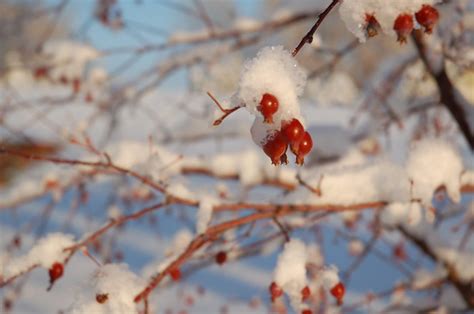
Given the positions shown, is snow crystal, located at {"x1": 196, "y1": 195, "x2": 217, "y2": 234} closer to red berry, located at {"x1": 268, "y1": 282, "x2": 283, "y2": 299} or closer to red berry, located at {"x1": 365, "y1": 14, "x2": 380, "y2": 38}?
red berry, located at {"x1": 268, "y1": 282, "x2": 283, "y2": 299}

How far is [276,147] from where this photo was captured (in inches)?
27.5

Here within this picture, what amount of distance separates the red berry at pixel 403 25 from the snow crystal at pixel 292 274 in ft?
1.76

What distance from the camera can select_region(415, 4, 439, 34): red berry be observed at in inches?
31.2

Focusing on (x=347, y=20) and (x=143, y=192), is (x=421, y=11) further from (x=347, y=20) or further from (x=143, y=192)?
(x=143, y=192)

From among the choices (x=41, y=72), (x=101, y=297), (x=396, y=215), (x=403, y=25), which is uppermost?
(x=41, y=72)

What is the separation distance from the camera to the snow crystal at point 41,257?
1155mm

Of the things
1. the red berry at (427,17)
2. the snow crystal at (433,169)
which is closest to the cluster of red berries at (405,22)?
the red berry at (427,17)

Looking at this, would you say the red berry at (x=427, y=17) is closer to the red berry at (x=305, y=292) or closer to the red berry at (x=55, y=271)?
the red berry at (x=305, y=292)

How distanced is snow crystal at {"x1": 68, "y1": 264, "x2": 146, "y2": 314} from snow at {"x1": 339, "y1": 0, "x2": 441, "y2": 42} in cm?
58

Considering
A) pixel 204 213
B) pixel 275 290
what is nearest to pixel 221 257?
pixel 204 213

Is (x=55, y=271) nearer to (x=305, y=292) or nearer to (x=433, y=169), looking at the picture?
(x=305, y=292)

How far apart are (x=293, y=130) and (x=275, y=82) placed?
0.24 ft

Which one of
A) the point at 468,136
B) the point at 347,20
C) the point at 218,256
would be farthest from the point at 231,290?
the point at 347,20

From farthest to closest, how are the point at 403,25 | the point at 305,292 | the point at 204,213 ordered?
the point at 204,213 → the point at 305,292 → the point at 403,25
